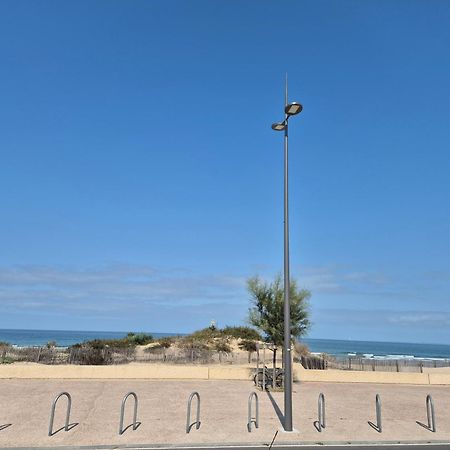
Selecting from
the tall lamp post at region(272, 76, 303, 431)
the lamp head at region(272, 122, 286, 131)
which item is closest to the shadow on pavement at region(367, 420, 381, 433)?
the tall lamp post at region(272, 76, 303, 431)

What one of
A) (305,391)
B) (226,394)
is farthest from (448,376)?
(226,394)

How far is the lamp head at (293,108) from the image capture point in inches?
422

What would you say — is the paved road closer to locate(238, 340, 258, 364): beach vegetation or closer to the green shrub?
locate(238, 340, 258, 364): beach vegetation

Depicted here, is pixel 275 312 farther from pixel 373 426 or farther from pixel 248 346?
pixel 248 346

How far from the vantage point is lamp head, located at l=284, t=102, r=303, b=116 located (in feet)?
35.2

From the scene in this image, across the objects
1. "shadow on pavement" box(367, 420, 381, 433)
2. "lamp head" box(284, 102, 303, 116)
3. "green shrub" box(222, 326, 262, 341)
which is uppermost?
"lamp head" box(284, 102, 303, 116)

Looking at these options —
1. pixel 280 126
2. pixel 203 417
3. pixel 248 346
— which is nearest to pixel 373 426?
pixel 203 417

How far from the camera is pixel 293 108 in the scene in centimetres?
1085

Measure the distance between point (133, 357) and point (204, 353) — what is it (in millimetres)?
4801

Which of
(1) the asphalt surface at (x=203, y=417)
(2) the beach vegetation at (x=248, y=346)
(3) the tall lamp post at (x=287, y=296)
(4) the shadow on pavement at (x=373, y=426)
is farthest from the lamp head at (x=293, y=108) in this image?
(2) the beach vegetation at (x=248, y=346)

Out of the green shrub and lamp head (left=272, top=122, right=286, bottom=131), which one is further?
the green shrub

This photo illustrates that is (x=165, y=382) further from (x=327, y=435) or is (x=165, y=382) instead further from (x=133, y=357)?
(x=327, y=435)

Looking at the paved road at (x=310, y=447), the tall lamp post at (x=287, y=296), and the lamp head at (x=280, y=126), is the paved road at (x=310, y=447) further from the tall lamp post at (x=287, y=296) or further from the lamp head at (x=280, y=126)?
the lamp head at (x=280, y=126)

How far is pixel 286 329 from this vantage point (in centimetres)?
1025
